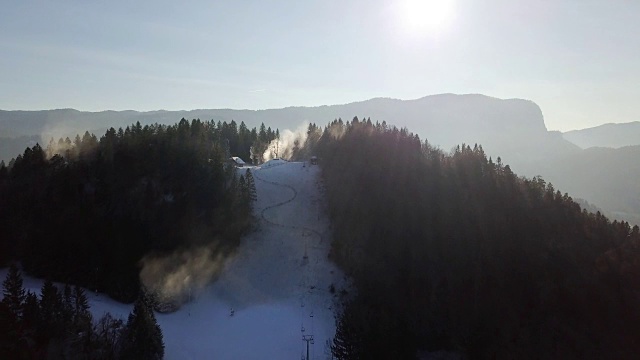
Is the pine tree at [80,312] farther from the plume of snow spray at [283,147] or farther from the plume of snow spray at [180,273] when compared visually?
the plume of snow spray at [283,147]

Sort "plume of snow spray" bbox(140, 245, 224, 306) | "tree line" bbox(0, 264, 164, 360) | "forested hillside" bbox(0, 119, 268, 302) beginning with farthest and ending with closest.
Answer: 1. "plume of snow spray" bbox(140, 245, 224, 306)
2. "forested hillside" bbox(0, 119, 268, 302)
3. "tree line" bbox(0, 264, 164, 360)

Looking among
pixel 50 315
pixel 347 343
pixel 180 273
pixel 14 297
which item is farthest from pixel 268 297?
pixel 14 297

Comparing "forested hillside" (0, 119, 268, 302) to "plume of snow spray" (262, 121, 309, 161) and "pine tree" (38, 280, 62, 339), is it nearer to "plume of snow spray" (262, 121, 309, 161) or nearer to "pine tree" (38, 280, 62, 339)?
"pine tree" (38, 280, 62, 339)

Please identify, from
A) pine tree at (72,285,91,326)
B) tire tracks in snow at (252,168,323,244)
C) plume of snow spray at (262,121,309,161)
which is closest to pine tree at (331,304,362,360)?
pine tree at (72,285,91,326)

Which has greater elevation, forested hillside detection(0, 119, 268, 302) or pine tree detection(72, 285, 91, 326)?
forested hillside detection(0, 119, 268, 302)

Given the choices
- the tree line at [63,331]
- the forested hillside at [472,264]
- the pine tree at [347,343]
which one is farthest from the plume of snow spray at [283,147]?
the tree line at [63,331]

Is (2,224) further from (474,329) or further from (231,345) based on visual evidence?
(474,329)

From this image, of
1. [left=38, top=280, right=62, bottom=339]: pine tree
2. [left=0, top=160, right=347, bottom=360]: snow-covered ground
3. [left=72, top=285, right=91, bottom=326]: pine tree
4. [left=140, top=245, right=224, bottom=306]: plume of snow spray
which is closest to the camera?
[left=38, top=280, right=62, bottom=339]: pine tree
